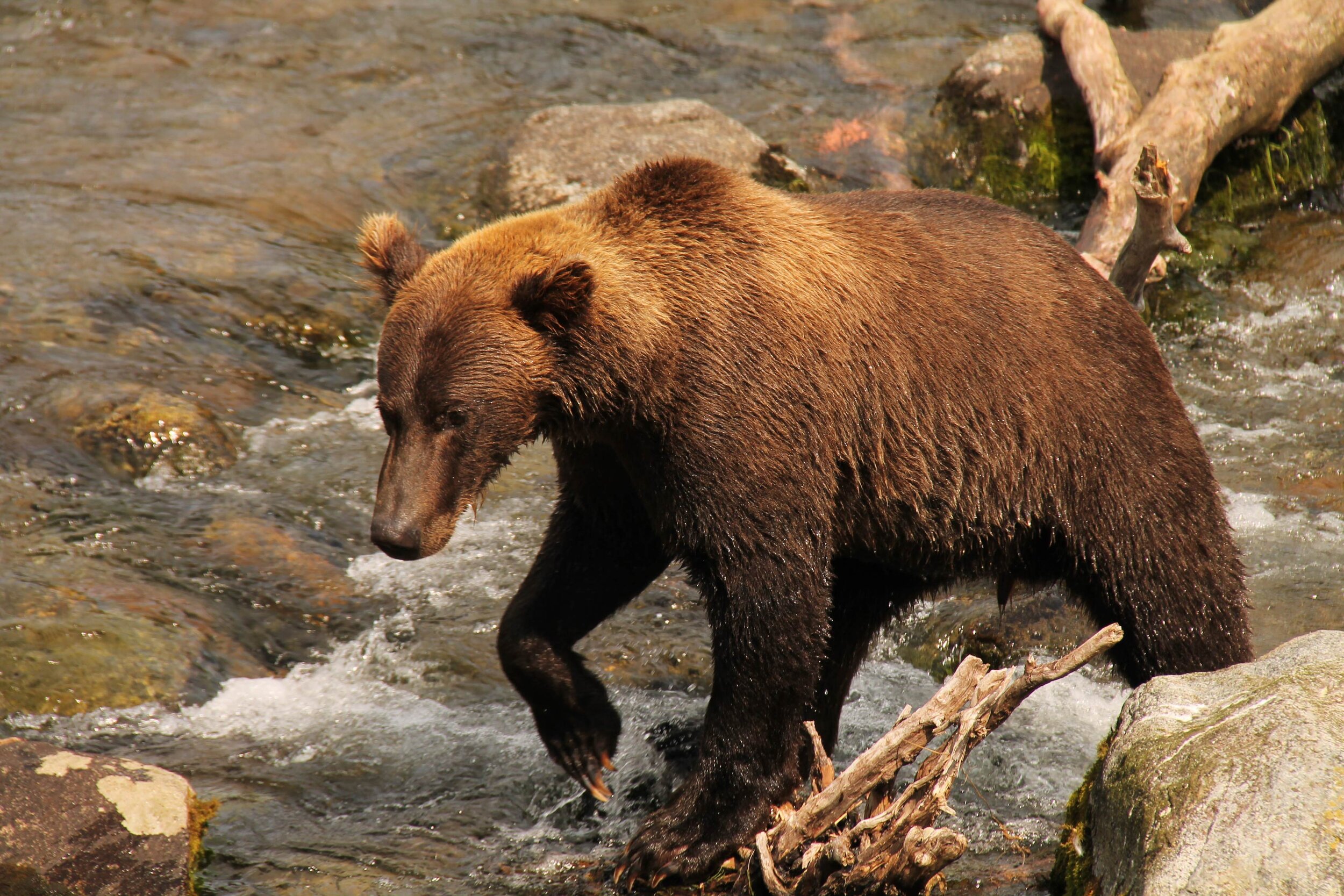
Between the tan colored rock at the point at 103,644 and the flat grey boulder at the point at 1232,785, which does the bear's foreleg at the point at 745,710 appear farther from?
the tan colored rock at the point at 103,644

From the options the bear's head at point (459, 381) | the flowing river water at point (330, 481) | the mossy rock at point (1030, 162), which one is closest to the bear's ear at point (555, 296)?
the bear's head at point (459, 381)

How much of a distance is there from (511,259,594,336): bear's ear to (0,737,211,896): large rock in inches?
84.0

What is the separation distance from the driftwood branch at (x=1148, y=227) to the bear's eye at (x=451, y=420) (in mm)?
4673

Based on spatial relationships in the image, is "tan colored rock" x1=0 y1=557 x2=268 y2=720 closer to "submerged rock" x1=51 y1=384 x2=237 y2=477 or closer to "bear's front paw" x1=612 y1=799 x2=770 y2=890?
"submerged rock" x1=51 y1=384 x2=237 y2=477

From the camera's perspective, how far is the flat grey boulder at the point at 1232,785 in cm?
336

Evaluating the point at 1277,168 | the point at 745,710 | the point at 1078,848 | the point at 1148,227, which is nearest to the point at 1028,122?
the point at 1277,168

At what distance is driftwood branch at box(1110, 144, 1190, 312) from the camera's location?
7.70 metres

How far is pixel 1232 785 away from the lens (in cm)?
357

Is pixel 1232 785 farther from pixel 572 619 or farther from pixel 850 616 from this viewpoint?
pixel 572 619

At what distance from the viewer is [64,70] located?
530 inches

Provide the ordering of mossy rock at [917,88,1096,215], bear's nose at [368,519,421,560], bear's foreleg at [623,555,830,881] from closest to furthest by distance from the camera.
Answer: bear's nose at [368,519,421,560]
bear's foreleg at [623,555,830,881]
mossy rock at [917,88,1096,215]

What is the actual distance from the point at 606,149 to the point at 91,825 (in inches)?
314

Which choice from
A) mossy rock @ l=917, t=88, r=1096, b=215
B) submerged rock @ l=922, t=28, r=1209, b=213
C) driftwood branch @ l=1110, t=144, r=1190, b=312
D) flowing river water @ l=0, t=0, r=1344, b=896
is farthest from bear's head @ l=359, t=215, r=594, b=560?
submerged rock @ l=922, t=28, r=1209, b=213

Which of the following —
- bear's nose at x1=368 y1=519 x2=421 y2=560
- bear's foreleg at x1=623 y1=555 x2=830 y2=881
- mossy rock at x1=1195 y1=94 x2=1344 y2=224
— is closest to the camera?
bear's nose at x1=368 y1=519 x2=421 y2=560
